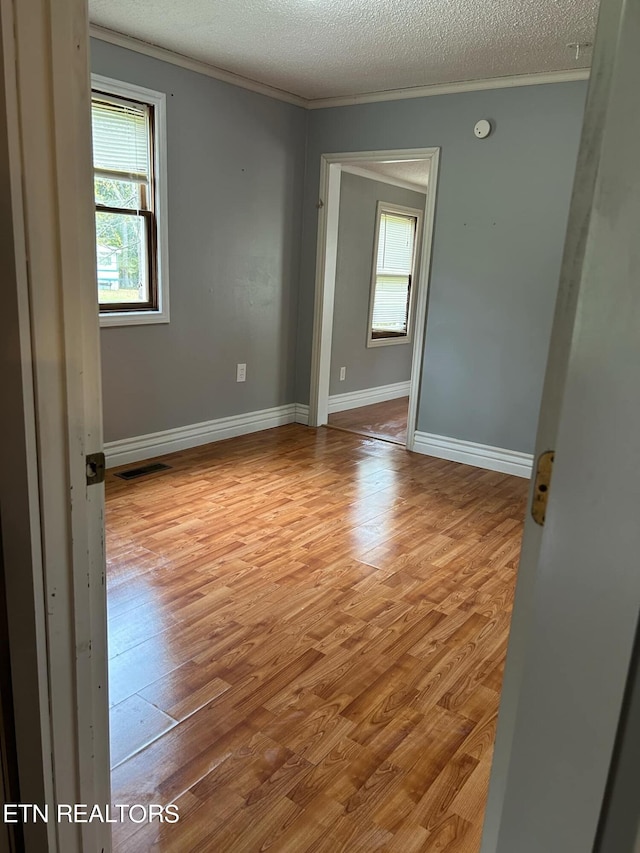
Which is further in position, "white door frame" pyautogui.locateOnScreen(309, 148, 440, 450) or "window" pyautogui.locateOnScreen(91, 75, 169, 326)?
"white door frame" pyautogui.locateOnScreen(309, 148, 440, 450)

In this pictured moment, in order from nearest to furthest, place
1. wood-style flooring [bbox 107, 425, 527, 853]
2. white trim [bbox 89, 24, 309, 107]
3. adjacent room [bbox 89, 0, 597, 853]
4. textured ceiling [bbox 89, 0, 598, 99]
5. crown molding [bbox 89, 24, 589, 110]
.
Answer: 1. wood-style flooring [bbox 107, 425, 527, 853]
2. adjacent room [bbox 89, 0, 597, 853]
3. textured ceiling [bbox 89, 0, 598, 99]
4. white trim [bbox 89, 24, 309, 107]
5. crown molding [bbox 89, 24, 589, 110]

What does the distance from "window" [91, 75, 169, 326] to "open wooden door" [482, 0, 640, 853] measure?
10.9 feet

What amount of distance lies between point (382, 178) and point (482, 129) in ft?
6.31

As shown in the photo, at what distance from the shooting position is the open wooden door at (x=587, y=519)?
47 cm

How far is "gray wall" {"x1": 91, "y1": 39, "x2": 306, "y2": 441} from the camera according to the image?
149 inches

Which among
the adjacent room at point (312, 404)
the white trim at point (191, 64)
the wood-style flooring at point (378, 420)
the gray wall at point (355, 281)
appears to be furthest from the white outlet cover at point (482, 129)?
the wood-style flooring at point (378, 420)

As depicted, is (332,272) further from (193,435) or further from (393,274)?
(193,435)

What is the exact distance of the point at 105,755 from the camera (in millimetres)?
1174

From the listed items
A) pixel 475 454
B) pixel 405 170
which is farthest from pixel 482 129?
pixel 475 454

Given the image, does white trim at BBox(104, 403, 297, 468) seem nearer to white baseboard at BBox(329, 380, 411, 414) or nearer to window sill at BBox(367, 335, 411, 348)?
white baseboard at BBox(329, 380, 411, 414)

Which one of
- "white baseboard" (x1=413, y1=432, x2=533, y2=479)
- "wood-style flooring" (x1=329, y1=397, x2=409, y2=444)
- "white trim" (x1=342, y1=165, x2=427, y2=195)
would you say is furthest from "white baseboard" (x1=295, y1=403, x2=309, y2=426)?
"white trim" (x1=342, y1=165, x2=427, y2=195)

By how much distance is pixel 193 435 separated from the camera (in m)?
4.34

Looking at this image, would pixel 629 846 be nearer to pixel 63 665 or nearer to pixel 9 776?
pixel 63 665

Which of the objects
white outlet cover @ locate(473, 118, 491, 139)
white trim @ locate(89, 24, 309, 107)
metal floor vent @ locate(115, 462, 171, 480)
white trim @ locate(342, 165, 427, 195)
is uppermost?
white trim @ locate(89, 24, 309, 107)
